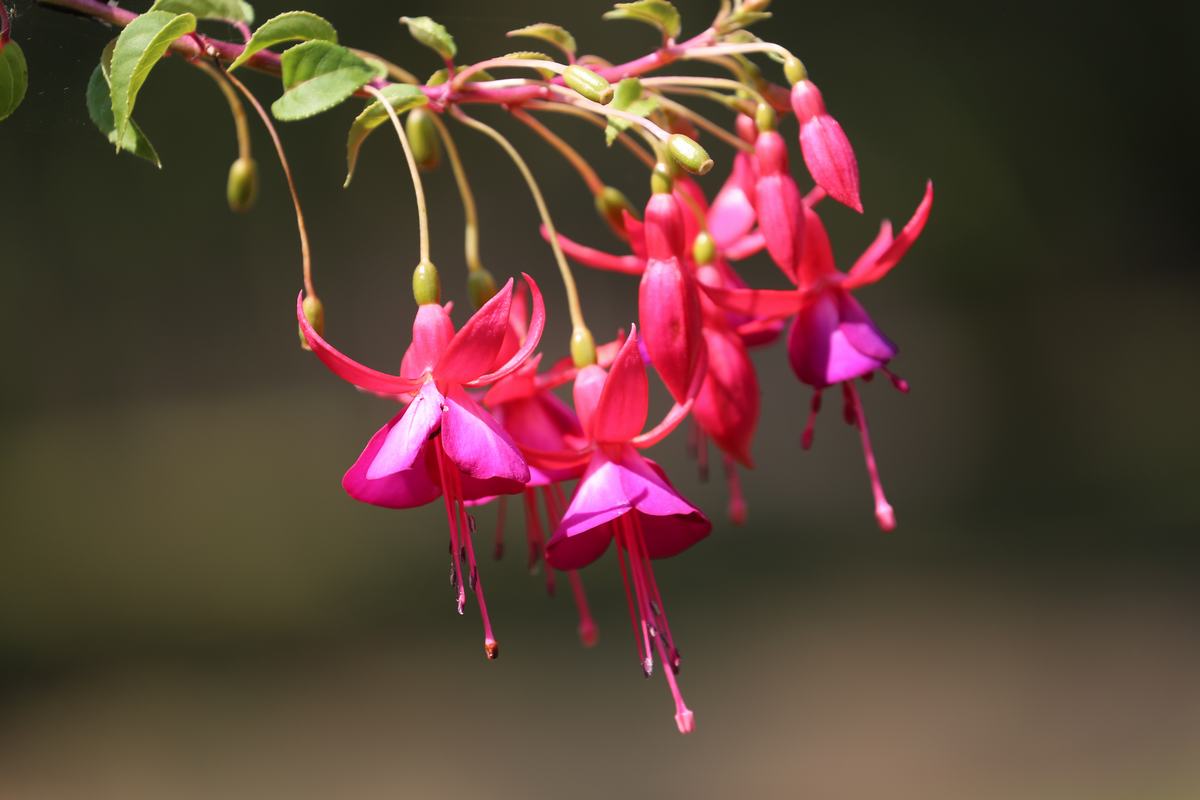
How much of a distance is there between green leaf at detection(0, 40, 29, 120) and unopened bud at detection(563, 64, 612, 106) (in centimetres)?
23

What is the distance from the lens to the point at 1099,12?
3535 mm

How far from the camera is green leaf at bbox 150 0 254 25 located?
495mm

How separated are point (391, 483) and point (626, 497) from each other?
103 mm

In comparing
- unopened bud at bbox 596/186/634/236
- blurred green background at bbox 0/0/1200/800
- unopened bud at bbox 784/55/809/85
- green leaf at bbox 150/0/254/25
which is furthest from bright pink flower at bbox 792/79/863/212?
blurred green background at bbox 0/0/1200/800

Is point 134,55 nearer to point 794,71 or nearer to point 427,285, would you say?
point 427,285

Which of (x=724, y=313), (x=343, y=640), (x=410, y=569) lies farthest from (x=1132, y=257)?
(x=724, y=313)

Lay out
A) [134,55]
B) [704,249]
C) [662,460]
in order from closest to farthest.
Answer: [134,55]
[704,249]
[662,460]

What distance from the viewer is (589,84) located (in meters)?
0.47

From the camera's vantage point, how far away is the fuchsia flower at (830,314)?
0.58 metres

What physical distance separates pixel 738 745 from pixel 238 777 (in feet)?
3.38

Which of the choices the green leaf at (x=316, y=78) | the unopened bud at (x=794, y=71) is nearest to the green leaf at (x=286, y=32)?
the green leaf at (x=316, y=78)

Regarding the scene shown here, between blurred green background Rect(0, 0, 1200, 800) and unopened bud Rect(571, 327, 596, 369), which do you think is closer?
unopened bud Rect(571, 327, 596, 369)

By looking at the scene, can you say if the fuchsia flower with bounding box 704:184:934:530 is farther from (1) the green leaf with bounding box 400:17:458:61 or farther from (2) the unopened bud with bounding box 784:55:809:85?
(1) the green leaf with bounding box 400:17:458:61

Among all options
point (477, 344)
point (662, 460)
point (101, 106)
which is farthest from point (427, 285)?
point (662, 460)
